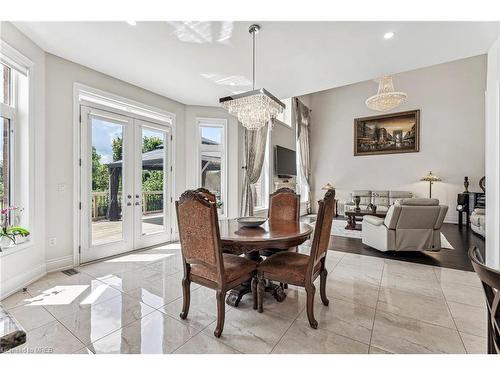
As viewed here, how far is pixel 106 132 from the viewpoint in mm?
3510

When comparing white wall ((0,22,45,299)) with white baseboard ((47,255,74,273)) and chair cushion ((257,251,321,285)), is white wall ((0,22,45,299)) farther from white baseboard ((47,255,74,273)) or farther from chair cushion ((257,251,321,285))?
chair cushion ((257,251,321,285))

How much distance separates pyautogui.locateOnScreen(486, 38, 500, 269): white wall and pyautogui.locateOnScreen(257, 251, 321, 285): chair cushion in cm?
235

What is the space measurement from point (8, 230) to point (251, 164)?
12.9 ft

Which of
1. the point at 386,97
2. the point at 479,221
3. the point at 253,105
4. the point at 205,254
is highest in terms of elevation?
the point at 386,97

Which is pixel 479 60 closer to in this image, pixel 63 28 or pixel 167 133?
pixel 167 133

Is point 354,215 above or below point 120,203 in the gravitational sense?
below

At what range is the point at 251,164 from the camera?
5.23 metres

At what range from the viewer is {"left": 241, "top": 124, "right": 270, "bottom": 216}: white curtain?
5.09 m

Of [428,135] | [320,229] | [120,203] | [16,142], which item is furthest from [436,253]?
[16,142]

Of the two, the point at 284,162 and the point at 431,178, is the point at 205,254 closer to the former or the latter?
the point at 284,162

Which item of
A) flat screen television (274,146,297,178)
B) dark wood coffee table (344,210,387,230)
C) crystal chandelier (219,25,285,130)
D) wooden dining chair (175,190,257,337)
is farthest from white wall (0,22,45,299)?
dark wood coffee table (344,210,387,230)

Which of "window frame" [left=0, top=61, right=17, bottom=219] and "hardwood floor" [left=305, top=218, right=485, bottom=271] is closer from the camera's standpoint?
"window frame" [left=0, top=61, right=17, bottom=219]
